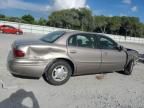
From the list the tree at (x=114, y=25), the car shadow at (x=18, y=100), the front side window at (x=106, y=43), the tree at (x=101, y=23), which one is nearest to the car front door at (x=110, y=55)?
the front side window at (x=106, y=43)

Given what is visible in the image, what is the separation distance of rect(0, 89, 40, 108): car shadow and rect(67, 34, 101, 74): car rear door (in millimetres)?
1731

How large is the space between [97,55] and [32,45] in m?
2.18

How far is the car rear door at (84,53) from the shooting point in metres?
6.09

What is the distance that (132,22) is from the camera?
75.4 m

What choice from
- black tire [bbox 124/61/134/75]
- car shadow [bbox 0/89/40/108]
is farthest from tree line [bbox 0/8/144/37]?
car shadow [bbox 0/89/40/108]

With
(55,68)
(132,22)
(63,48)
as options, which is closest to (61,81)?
(55,68)

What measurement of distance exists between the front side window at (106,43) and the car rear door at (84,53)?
282 mm

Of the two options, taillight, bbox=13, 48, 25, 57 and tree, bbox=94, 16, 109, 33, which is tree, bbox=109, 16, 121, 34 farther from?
taillight, bbox=13, 48, 25, 57

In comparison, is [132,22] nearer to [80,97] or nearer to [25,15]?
[25,15]

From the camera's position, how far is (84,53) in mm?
6266

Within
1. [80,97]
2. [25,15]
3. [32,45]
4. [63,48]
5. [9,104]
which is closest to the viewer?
[9,104]

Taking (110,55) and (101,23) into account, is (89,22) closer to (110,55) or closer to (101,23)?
(101,23)

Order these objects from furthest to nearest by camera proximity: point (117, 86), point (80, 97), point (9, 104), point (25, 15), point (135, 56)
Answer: point (25, 15) → point (135, 56) → point (117, 86) → point (80, 97) → point (9, 104)

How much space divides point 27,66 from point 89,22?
67917mm
